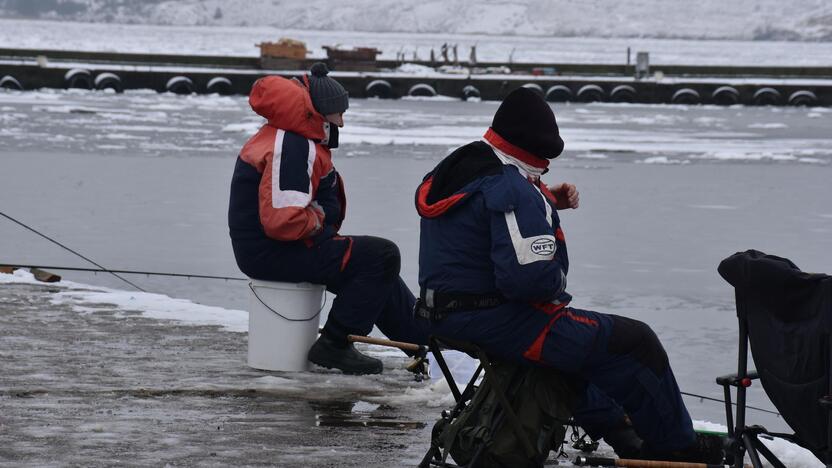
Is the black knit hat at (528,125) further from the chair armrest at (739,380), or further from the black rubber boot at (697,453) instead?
the black rubber boot at (697,453)

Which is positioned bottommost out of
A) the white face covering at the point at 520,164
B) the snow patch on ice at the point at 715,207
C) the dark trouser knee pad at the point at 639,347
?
the snow patch on ice at the point at 715,207

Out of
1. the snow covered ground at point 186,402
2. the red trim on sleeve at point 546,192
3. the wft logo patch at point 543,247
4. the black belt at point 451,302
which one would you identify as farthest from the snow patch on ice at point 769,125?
the wft logo patch at point 543,247

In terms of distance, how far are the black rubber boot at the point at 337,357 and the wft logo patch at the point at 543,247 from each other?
6.76 feet

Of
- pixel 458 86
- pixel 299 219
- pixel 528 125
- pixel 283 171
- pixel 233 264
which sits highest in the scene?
pixel 528 125

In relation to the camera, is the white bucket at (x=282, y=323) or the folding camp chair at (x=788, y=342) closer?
the folding camp chair at (x=788, y=342)

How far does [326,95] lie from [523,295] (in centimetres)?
200

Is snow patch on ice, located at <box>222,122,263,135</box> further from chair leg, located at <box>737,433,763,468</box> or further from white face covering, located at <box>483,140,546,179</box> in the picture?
chair leg, located at <box>737,433,763,468</box>

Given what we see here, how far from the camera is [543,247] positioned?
3828 millimetres

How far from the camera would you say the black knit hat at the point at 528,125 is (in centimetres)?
397

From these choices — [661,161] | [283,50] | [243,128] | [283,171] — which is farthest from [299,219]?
[283,50]

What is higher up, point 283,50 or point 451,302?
point 451,302

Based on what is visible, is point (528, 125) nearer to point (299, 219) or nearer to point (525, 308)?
point (525, 308)

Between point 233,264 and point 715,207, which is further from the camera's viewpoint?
point 715,207

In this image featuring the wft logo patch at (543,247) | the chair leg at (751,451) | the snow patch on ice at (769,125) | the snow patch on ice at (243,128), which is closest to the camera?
the chair leg at (751,451)
